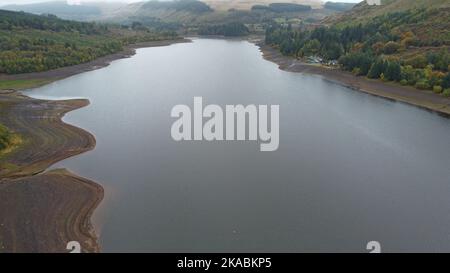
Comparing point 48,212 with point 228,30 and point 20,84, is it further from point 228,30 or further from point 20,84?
point 228,30

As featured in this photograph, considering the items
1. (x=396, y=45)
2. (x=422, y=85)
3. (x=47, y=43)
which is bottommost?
(x=422, y=85)

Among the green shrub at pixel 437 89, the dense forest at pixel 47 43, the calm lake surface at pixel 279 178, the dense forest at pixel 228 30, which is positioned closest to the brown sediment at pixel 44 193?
the calm lake surface at pixel 279 178

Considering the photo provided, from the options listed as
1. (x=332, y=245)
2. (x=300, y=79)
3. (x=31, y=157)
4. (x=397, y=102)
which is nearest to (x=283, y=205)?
(x=332, y=245)

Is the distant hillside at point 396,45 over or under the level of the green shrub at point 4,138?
over

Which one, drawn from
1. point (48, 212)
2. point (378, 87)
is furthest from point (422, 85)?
point (48, 212)

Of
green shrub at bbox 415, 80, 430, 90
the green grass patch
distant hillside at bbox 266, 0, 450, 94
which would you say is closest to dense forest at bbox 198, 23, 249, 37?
distant hillside at bbox 266, 0, 450, 94

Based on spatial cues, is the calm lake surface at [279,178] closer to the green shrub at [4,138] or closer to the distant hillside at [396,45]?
the green shrub at [4,138]

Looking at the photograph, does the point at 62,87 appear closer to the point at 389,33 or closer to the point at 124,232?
the point at 124,232
